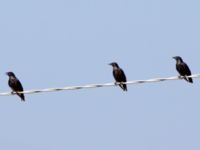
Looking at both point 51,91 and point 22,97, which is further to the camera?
point 22,97

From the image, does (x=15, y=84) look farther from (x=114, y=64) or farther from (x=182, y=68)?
(x=182, y=68)

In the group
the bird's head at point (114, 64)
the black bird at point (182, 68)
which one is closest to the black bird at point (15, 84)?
the bird's head at point (114, 64)

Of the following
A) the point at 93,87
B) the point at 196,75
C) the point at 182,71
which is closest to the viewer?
the point at 196,75

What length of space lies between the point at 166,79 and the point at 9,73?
6.94 metres

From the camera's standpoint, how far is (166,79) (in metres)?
14.3

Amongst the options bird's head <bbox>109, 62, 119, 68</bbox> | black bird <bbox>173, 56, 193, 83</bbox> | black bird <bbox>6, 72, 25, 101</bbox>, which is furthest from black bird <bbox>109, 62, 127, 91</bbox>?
black bird <bbox>6, 72, 25, 101</bbox>

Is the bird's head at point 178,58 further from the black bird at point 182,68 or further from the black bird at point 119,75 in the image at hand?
the black bird at point 119,75

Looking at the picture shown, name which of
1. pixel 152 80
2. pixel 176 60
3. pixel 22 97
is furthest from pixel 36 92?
pixel 176 60

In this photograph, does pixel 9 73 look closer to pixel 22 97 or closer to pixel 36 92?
pixel 22 97

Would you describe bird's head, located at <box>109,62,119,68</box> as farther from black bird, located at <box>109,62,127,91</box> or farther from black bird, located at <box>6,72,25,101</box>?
black bird, located at <box>6,72,25,101</box>

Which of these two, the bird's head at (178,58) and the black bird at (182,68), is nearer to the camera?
the black bird at (182,68)

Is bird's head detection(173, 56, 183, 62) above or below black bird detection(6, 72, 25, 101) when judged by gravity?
above

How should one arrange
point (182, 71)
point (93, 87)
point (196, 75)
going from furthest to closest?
point (182, 71) < point (93, 87) < point (196, 75)

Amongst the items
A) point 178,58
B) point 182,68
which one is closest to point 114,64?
point 178,58
